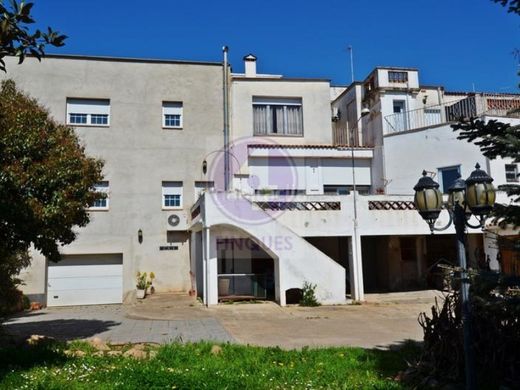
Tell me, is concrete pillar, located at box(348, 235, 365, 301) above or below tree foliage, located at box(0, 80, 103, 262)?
below

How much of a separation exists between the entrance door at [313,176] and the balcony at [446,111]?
370 centimetres

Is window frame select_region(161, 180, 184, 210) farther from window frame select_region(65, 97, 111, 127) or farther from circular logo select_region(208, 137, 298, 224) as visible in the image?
window frame select_region(65, 97, 111, 127)

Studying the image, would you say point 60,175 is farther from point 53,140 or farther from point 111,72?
point 111,72

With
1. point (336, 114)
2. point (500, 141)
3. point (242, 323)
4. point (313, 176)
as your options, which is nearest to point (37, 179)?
point (242, 323)

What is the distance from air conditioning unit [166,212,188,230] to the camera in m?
20.6

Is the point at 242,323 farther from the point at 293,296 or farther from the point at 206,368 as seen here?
the point at 206,368

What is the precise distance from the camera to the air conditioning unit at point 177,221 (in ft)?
67.5

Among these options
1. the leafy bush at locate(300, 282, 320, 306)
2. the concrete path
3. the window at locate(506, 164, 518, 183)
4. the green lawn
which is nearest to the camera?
the green lawn

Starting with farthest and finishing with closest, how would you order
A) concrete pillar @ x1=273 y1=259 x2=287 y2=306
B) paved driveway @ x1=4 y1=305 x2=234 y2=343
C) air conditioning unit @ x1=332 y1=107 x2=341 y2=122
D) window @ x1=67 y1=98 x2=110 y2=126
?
1. air conditioning unit @ x1=332 y1=107 x2=341 y2=122
2. window @ x1=67 y1=98 x2=110 y2=126
3. concrete pillar @ x1=273 y1=259 x2=287 y2=306
4. paved driveway @ x1=4 y1=305 x2=234 y2=343

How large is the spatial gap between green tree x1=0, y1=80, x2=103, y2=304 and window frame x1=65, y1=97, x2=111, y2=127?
1016cm

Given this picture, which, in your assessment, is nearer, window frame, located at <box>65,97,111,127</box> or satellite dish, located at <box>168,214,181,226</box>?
satellite dish, located at <box>168,214,181,226</box>

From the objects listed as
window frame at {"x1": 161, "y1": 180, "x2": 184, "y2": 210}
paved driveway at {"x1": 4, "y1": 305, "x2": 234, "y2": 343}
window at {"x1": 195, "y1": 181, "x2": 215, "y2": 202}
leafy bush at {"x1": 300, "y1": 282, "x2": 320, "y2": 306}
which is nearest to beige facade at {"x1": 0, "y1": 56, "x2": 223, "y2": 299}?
window frame at {"x1": 161, "y1": 180, "x2": 184, "y2": 210}

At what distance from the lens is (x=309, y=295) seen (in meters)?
16.2

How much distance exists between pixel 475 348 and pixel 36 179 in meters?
8.31
